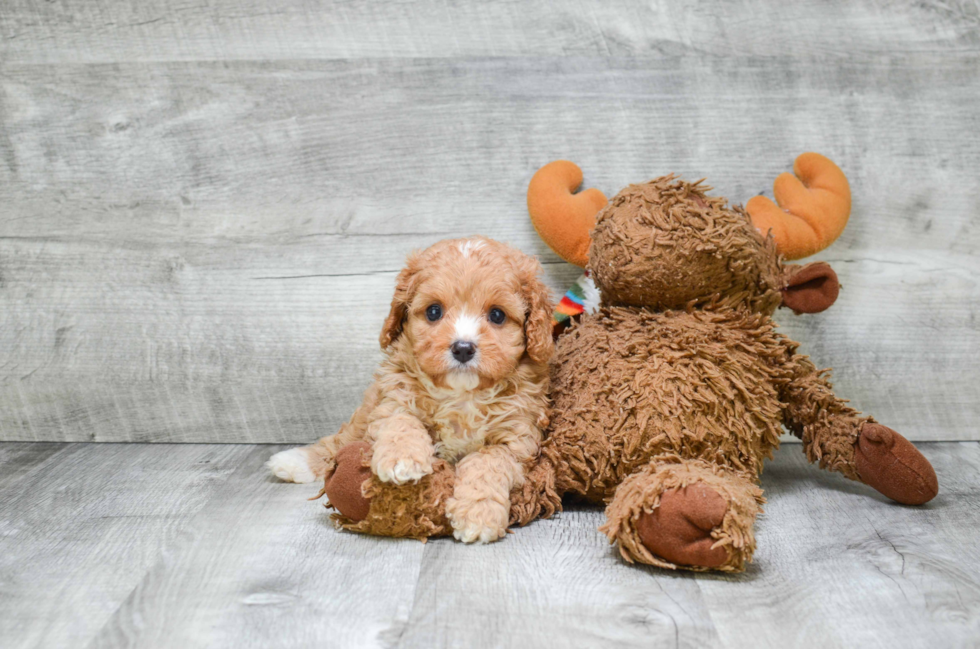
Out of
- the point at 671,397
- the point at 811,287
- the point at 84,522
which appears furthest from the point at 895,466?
the point at 84,522

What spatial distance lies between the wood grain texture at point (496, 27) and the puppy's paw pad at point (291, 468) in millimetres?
959

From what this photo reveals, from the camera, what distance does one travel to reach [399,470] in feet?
4.13

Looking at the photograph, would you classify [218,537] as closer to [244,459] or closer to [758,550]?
[244,459]

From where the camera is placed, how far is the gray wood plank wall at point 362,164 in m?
1.88

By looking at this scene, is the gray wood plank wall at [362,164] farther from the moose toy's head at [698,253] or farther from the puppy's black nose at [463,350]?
the puppy's black nose at [463,350]

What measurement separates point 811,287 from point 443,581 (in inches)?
36.9

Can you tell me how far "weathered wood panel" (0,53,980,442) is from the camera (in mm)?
1889

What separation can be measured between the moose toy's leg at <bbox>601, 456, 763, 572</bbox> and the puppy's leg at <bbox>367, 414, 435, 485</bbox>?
12.5 inches

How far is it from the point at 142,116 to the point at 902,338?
198cm

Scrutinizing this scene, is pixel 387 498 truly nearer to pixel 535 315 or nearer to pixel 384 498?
pixel 384 498

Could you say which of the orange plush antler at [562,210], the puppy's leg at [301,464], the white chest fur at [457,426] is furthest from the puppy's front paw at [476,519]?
the orange plush antler at [562,210]

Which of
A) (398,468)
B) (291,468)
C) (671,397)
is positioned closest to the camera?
(398,468)

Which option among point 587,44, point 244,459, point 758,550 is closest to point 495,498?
point 758,550

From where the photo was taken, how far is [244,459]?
6.07 ft
